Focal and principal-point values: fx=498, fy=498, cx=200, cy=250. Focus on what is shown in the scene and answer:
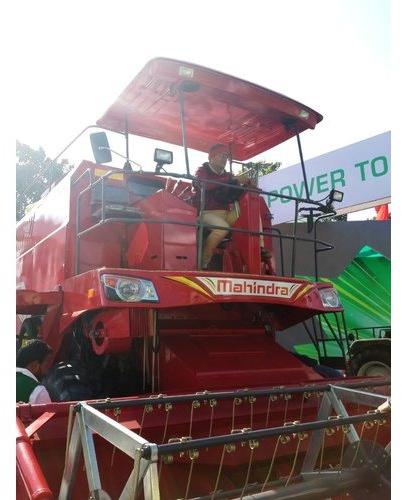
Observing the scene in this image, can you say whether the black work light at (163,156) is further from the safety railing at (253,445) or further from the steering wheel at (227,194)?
the safety railing at (253,445)

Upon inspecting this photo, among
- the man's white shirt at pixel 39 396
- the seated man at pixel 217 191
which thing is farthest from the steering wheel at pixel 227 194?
the man's white shirt at pixel 39 396

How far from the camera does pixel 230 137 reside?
530 cm

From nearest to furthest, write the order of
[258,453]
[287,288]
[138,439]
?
1. [138,439]
2. [258,453]
3. [287,288]

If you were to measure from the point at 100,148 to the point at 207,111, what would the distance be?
1279 millimetres

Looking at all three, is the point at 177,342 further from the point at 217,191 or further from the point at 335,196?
the point at 335,196

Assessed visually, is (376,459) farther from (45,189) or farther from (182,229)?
(45,189)

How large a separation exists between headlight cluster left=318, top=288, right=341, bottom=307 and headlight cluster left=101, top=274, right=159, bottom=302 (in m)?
1.52

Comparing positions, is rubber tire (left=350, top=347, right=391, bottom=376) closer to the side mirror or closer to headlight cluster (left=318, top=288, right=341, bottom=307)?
headlight cluster (left=318, top=288, right=341, bottom=307)

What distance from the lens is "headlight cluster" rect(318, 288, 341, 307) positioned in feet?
13.1

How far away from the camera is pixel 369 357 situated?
213 inches

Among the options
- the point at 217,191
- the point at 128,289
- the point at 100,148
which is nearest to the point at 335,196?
the point at 217,191

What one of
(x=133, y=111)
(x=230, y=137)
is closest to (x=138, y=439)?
(x=133, y=111)

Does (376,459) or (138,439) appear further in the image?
(376,459)

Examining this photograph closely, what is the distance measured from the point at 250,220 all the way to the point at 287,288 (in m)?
0.81
